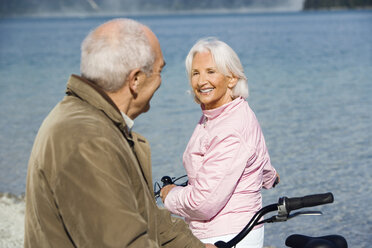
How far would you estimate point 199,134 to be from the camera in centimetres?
336

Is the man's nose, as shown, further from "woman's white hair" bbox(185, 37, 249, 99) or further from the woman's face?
"woman's white hair" bbox(185, 37, 249, 99)

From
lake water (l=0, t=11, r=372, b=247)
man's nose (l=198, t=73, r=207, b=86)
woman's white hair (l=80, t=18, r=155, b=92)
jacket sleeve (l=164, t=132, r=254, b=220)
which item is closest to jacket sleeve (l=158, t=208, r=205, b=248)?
jacket sleeve (l=164, t=132, r=254, b=220)

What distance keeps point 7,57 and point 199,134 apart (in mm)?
38433

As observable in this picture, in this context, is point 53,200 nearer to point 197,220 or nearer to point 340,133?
point 197,220

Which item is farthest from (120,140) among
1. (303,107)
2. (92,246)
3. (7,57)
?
(7,57)

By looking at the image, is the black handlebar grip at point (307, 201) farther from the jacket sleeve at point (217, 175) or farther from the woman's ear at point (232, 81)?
the woman's ear at point (232, 81)

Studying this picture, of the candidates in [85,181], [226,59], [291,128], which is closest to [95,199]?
[85,181]

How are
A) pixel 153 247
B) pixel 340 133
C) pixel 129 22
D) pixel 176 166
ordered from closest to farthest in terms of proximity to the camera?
pixel 153 247 → pixel 129 22 → pixel 176 166 → pixel 340 133

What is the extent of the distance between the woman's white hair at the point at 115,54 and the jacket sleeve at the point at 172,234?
0.74 metres

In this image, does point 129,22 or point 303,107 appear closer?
point 129,22

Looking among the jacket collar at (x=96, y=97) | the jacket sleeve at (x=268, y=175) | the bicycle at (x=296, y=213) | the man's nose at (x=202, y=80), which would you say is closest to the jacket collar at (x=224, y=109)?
the man's nose at (x=202, y=80)

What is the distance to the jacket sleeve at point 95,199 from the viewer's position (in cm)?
192

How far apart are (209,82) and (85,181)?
163 cm

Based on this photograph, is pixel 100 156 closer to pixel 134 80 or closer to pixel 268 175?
pixel 134 80
